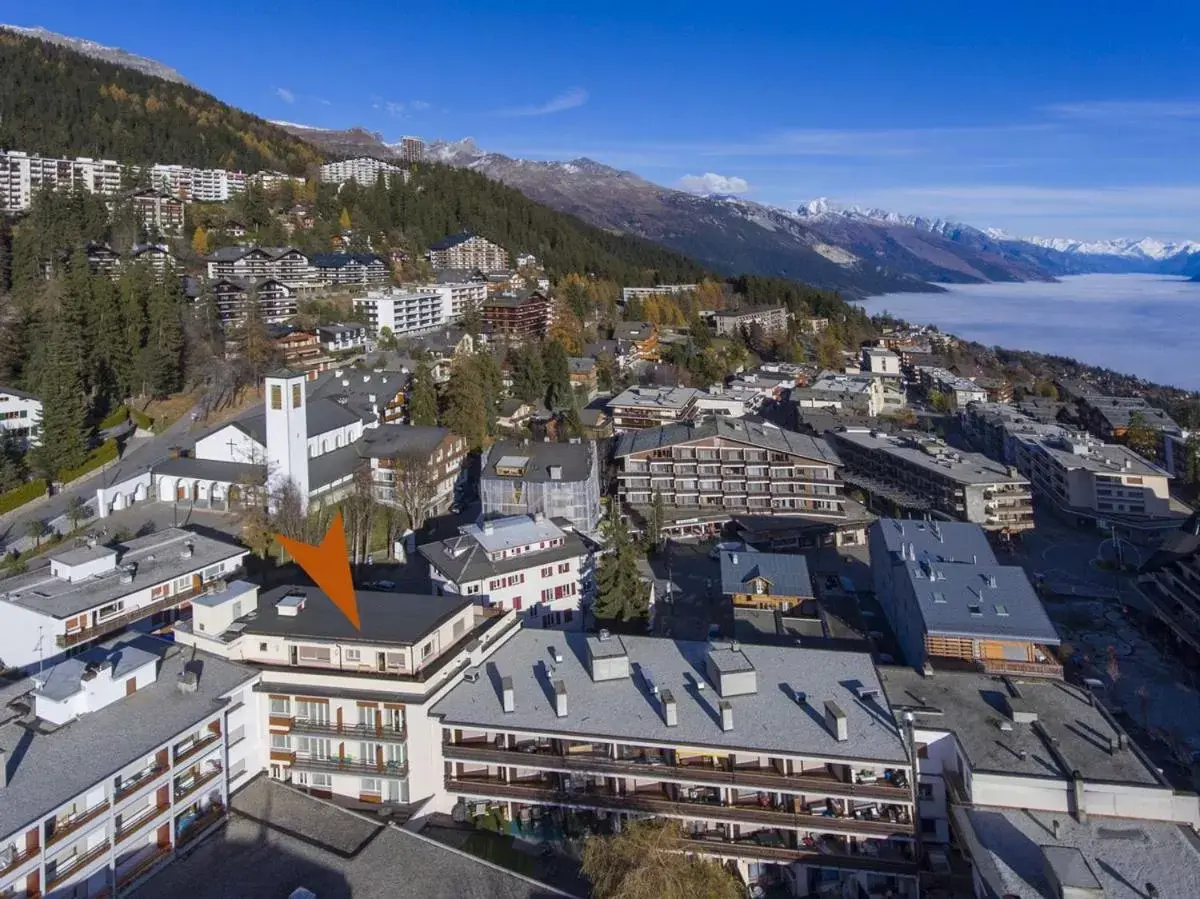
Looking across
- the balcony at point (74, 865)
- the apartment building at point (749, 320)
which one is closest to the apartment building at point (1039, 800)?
the balcony at point (74, 865)

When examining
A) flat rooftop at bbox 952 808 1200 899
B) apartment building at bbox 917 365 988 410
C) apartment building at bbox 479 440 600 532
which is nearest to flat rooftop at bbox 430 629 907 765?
flat rooftop at bbox 952 808 1200 899

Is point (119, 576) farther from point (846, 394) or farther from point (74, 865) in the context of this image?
point (846, 394)

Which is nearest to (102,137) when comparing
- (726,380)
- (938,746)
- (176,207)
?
(176,207)

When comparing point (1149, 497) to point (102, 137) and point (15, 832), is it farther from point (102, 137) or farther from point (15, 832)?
point (102, 137)

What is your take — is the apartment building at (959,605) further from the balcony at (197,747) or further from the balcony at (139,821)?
the balcony at (139,821)

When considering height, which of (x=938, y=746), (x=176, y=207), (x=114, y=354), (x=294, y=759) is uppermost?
(x=176, y=207)

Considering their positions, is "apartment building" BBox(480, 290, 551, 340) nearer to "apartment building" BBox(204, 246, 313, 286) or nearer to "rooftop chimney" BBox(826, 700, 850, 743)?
"apartment building" BBox(204, 246, 313, 286)

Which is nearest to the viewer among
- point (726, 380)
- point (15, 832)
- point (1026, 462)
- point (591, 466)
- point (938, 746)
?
point (15, 832)
